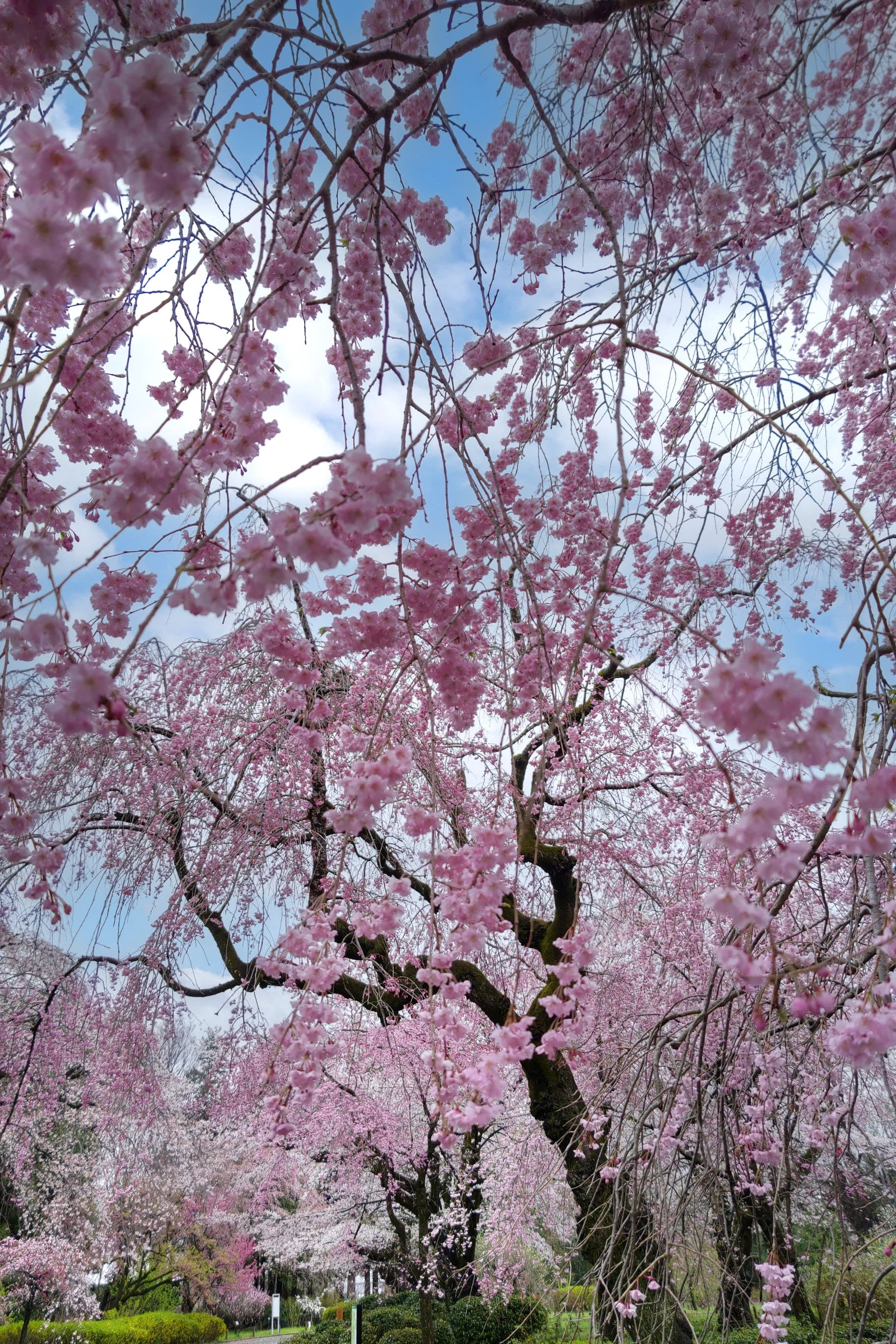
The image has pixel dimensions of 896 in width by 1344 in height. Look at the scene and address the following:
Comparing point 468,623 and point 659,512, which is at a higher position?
point 659,512

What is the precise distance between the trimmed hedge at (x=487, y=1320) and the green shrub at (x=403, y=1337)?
333 millimetres

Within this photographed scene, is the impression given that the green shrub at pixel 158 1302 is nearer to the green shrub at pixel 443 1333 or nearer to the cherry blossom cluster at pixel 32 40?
the green shrub at pixel 443 1333

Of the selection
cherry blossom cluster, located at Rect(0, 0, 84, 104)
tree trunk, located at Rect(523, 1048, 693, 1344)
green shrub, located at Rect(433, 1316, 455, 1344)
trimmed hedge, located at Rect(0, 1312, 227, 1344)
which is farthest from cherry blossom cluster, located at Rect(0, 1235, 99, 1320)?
cherry blossom cluster, located at Rect(0, 0, 84, 104)

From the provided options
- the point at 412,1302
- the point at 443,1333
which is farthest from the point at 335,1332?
the point at 443,1333

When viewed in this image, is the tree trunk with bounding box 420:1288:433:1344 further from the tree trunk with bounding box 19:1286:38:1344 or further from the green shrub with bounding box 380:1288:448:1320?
the tree trunk with bounding box 19:1286:38:1344

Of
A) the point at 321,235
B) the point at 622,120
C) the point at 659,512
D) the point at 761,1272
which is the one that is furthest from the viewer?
the point at 659,512

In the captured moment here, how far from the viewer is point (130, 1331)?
10672 mm

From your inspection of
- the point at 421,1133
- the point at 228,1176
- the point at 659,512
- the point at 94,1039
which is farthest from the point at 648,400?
the point at 228,1176

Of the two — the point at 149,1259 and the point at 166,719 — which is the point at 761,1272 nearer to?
the point at 166,719

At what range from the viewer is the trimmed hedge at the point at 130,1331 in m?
9.39

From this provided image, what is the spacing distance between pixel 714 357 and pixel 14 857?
8.13 feet

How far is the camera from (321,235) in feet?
5.95

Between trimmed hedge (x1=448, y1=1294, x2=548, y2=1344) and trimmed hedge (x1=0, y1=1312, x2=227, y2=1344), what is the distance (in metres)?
4.82

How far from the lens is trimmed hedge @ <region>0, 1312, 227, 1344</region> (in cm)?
939
